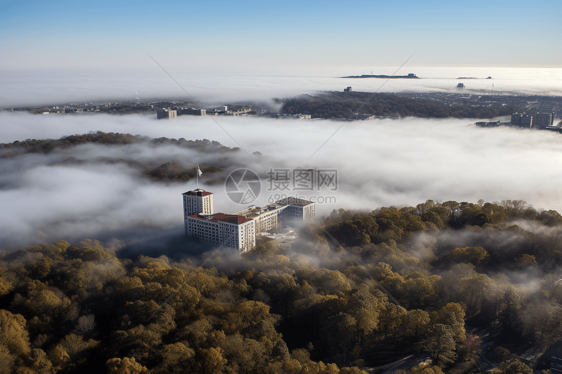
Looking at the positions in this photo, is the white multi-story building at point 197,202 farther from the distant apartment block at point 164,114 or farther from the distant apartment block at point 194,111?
the distant apartment block at point 164,114

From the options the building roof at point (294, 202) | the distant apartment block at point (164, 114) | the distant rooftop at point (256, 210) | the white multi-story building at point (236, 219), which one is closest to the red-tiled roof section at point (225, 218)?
the white multi-story building at point (236, 219)

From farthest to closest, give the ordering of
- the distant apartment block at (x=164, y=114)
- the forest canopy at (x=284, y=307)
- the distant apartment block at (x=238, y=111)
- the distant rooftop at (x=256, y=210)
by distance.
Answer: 1. the distant apartment block at (x=164, y=114)
2. the distant apartment block at (x=238, y=111)
3. the distant rooftop at (x=256, y=210)
4. the forest canopy at (x=284, y=307)

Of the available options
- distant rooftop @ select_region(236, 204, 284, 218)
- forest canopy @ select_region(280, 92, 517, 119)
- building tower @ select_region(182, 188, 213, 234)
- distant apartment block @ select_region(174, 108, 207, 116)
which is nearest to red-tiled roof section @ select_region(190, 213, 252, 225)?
building tower @ select_region(182, 188, 213, 234)

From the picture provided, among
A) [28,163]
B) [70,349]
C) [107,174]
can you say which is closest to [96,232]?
[70,349]

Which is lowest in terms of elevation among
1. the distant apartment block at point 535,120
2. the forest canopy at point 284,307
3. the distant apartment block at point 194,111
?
the forest canopy at point 284,307

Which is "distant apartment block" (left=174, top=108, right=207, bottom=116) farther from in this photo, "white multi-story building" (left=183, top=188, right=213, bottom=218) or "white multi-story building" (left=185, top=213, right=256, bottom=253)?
"white multi-story building" (left=185, top=213, right=256, bottom=253)

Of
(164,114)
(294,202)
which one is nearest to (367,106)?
(164,114)

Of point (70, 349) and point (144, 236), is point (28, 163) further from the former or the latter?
point (70, 349)

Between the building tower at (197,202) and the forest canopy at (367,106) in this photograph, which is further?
the forest canopy at (367,106)
